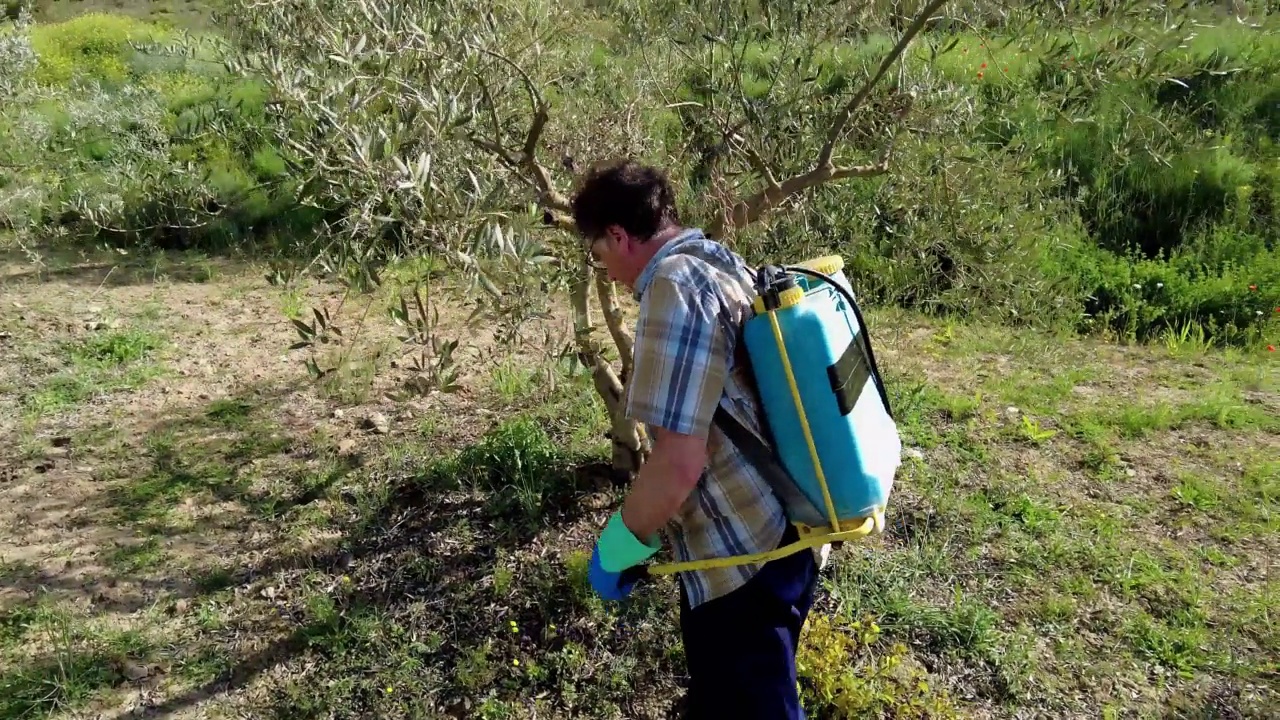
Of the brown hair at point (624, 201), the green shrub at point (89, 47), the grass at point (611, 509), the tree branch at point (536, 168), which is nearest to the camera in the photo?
the brown hair at point (624, 201)

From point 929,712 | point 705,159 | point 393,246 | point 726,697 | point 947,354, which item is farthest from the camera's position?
point 947,354

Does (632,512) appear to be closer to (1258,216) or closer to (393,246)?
(393,246)

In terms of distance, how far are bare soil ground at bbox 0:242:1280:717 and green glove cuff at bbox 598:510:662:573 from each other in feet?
2.60

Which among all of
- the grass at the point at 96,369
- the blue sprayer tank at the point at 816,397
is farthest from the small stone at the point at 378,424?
the blue sprayer tank at the point at 816,397

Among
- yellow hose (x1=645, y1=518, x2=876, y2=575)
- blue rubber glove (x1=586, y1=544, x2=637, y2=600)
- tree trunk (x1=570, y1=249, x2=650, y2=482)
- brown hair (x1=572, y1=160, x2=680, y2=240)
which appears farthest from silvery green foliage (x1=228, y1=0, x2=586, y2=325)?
yellow hose (x1=645, y1=518, x2=876, y2=575)

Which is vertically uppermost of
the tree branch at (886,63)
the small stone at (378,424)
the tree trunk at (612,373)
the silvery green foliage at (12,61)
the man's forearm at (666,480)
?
the tree branch at (886,63)

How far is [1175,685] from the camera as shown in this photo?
3061 millimetres

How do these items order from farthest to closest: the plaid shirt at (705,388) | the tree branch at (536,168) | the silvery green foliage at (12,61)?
the silvery green foliage at (12,61)
the tree branch at (536,168)
the plaid shirt at (705,388)

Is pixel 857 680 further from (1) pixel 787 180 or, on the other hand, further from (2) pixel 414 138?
(2) pixel 414 138

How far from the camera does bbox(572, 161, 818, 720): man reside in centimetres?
182

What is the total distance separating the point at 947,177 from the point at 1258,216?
6210 millimetres

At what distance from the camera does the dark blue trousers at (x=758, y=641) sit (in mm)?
2043

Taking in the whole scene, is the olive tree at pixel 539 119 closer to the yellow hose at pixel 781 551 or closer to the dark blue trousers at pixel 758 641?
the yellow hose at pixel 781 551

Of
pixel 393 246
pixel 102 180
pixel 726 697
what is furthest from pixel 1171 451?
pixel 102 180
